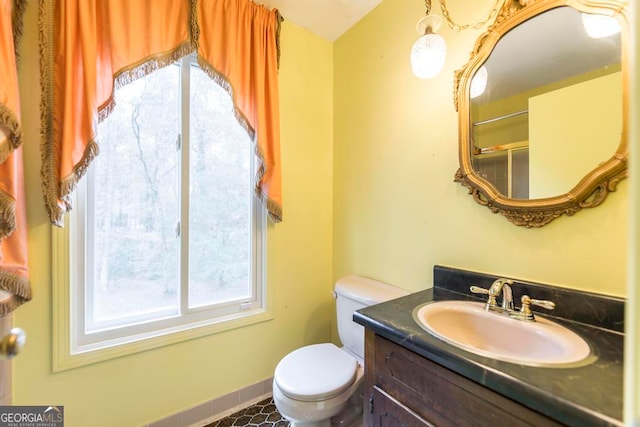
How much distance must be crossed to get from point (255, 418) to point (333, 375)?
0.67 metres

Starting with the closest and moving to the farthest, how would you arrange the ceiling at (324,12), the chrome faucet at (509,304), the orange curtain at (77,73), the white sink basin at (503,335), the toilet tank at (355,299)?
the white sink basin at (503,335)
the chrome faucet at (509,304)
the orange curtain at (77,73)
the toilet tank at (355,299)
the ceiling at (324,12)

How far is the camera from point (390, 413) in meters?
0.86

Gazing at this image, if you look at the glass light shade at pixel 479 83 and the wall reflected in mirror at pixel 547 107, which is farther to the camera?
the glass light shade at pixel 479 83

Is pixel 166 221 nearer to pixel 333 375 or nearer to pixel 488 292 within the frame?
pixel 333 375

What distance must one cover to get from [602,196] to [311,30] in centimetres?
184

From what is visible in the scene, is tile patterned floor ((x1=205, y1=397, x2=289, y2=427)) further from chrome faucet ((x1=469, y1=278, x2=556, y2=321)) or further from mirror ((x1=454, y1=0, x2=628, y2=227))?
mirror ((x1=454, y1=0, x2=628, y2=227))

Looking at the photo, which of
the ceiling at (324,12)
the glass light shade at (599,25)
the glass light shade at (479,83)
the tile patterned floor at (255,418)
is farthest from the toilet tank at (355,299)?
the ceiling at (324,12)

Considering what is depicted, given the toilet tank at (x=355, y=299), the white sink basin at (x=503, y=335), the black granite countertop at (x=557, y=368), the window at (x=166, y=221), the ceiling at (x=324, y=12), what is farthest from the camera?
the ceiling at (x=324, y=12)

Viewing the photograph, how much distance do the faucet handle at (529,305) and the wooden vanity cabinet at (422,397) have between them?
1.33 feet

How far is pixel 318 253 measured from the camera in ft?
6.35

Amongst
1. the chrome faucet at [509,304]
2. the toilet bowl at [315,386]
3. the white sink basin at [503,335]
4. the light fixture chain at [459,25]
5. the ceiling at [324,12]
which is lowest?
the toilet bowl at [315,386]

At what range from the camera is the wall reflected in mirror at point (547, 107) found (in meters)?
0.85

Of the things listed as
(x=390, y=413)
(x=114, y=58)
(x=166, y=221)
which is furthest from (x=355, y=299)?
(x=114, y=58)

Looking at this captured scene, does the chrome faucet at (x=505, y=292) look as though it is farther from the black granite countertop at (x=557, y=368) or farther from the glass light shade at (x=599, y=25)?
the glass light shade at (x=599, y=25)
